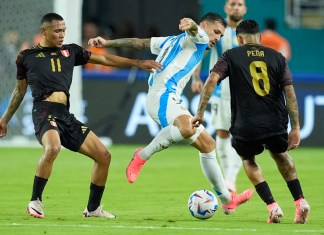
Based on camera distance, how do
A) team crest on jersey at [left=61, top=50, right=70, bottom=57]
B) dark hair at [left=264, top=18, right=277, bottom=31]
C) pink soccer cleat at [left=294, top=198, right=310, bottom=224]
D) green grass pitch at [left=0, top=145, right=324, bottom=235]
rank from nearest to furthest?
green grass pitch at [left=0, top=145, right=324, bottom=235] → pink soccer cleat at [left=294, top=198, right=310, bottom=224] → team crest on jersey at [left=61, top=50, right=70, bottom=57] → dark hair at [left=264, top=18, right=277, bottom=31]

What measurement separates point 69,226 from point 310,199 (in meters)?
3.82

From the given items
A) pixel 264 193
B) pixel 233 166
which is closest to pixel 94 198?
pixel 264 193

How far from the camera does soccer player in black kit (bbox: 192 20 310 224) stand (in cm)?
1071

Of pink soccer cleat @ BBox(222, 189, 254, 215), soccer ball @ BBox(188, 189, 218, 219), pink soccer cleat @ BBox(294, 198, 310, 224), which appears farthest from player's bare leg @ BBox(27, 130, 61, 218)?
pink soccer cleat @ BBox(294, 198, 310, 224)

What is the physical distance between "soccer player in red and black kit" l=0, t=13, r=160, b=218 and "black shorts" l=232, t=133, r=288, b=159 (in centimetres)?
134

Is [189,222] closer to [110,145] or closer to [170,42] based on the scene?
[170,42]

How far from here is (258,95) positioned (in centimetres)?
1076

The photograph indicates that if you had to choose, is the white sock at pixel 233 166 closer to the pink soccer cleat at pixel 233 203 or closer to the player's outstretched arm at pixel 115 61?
the pink soccer cleat at pixel 233 203

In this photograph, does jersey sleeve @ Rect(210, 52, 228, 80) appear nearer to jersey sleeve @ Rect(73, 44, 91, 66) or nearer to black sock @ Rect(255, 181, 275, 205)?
black sock @ Rect(255, 181, 275, 205)

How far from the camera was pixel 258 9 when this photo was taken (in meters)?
26.5

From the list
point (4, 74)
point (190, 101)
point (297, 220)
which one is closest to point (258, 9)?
point (190, 101)

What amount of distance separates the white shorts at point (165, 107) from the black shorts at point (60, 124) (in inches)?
39.9

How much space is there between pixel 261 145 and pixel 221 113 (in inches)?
130

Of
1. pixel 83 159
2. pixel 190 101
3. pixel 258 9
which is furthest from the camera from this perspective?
pixel 258 9
